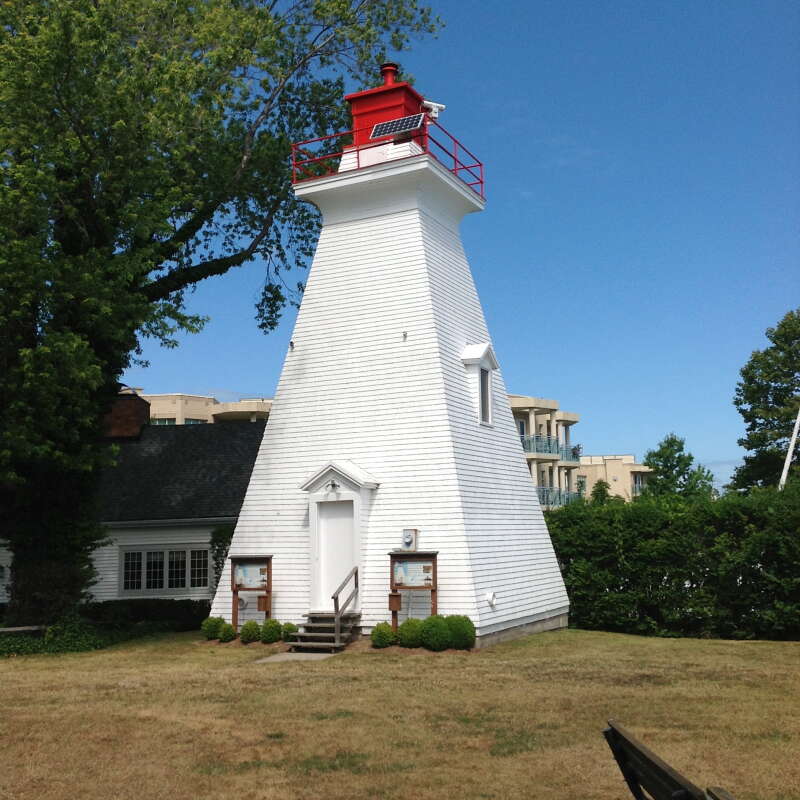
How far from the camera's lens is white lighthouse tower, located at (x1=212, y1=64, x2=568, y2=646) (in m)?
18.2

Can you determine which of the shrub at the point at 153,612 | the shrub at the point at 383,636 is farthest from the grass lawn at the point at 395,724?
the shrub at the point at 153,612

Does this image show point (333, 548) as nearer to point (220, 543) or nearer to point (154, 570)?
point (220, 543)

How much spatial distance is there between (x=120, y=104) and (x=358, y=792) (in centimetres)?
1527

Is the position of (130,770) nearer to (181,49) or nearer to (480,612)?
(480,612)

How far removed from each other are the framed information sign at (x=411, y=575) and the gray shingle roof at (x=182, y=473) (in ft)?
34.7

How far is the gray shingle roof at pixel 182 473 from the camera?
27594 mm

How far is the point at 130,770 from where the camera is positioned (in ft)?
28.1

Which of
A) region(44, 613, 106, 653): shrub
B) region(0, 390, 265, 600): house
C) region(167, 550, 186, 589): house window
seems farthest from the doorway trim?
region(167, 550, 186, 589): house window

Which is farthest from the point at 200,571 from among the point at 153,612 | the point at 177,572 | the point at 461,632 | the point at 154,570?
the point at 461,632

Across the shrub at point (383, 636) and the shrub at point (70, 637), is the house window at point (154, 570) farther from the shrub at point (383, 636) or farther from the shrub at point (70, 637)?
the shrub at point (383, 636)

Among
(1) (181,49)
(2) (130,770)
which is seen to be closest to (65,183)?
(1) (181,49)

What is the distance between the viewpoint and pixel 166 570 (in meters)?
27.6

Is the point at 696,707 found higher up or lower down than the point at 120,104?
lower down

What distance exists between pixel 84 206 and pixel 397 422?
27.7 feet
